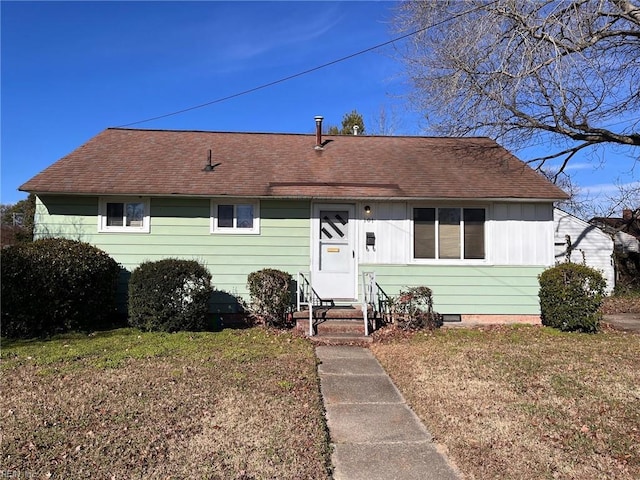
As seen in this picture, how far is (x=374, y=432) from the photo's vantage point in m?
4.33

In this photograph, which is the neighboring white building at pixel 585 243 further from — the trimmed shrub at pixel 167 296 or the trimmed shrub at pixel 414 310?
the trimmed shrub at pixel 167 296

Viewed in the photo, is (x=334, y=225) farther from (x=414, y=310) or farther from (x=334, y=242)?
(x=414, y=310)

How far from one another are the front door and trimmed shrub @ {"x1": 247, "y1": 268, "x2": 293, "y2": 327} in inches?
41.4

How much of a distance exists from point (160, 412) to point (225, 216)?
19.7 ft

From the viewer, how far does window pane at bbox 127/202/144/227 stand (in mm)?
9961

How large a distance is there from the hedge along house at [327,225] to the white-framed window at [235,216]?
0.07ft

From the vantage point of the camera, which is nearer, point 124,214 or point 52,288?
point 52,288

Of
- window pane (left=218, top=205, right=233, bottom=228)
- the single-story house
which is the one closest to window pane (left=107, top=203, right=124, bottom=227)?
window pane (left=218, top=205, right=233, bottom=228)

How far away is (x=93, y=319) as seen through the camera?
28.4ft

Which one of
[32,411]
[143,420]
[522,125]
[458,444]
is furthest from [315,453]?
[522,125]

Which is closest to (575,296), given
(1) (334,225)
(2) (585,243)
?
(1) (334,225)

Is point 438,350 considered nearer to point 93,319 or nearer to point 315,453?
point 315,453

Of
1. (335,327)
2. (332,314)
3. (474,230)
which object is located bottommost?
(335,327)

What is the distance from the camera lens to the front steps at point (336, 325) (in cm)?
838
